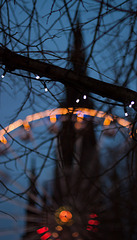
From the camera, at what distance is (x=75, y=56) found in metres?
1.40

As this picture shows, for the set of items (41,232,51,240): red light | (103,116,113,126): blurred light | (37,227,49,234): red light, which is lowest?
(103,116,113,126): blurred light

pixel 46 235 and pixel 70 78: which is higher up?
pixel 46 235

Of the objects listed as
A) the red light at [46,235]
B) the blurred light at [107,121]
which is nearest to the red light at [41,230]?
the red light at [46,235]

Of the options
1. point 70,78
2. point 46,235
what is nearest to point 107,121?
point 70,78

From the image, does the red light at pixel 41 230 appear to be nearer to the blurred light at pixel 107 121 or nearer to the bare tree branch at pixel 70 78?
the blurred light at pixel 107 121

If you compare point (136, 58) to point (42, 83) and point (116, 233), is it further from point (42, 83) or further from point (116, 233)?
point (116, 233)

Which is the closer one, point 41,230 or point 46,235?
point 41,230

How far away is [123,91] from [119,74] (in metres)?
0.18

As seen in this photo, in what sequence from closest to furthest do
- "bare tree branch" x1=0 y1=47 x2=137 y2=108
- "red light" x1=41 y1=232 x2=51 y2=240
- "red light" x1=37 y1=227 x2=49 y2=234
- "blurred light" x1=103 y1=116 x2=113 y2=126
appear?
"bare tree branch" x1=0 y1=47 x2=137 y2=108, "blurred light" x1=103 y1=116 x2=113 y2=126, "red light" x1=37 y1=227 x2=49 y2=234, "red light" x1=41 y1=232 x2=51 y2=240

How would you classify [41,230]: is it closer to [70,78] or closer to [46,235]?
[46,235]

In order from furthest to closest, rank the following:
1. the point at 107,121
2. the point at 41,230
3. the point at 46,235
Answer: the point at 46,235, the point at 41,230, the point at 107,121

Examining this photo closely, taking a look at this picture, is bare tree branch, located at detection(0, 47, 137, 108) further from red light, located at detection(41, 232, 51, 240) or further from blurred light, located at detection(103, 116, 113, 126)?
red light, located at detection(41, 232, 51, 240)

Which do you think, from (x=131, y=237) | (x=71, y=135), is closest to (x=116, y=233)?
(x=131, y=237)

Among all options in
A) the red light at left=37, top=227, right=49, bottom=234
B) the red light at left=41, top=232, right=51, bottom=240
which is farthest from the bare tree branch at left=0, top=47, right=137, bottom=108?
the red light at left=41, top=232, right=51, bottom=240
